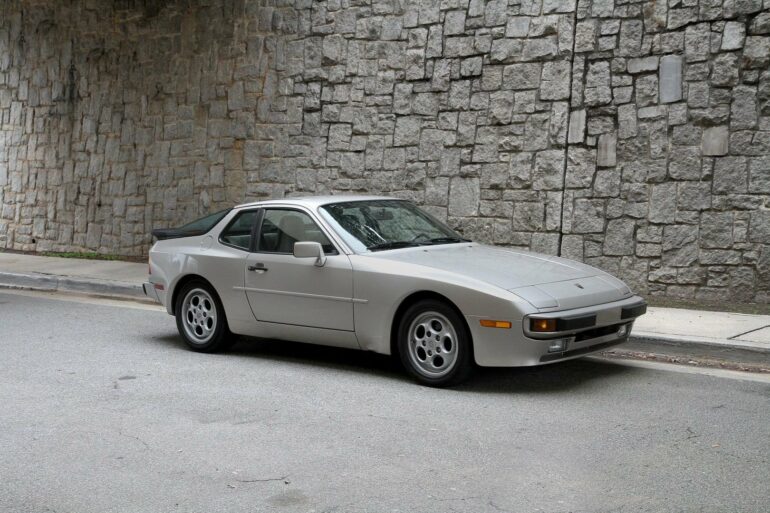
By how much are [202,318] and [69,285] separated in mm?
5551

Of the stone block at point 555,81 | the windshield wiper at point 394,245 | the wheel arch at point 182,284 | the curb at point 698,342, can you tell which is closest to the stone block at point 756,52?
the stone block at point 555,81

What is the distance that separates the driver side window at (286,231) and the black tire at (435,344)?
1165 millimetres

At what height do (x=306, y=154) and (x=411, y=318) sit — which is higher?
(x=306, y=154)

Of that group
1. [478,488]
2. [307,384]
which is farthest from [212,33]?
[478,488]

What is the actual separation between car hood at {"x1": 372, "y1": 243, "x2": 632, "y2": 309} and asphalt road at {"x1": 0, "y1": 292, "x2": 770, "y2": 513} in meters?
0.70

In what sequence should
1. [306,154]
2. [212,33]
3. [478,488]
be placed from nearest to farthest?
1. [478,488]
2. [306,154]
3. [212,33]

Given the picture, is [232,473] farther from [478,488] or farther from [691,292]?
[691,292]

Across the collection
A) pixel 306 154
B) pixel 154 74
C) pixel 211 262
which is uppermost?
pixel 154 74

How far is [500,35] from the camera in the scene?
1301cm

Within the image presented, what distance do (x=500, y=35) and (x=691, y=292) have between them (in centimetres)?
419

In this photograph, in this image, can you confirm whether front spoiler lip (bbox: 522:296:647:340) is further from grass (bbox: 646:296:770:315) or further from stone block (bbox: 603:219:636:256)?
stone block (bbox: 603:219:636:256)

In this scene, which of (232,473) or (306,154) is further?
(306,154)

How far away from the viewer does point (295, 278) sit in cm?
817

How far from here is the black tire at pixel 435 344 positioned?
7191 millimetres
